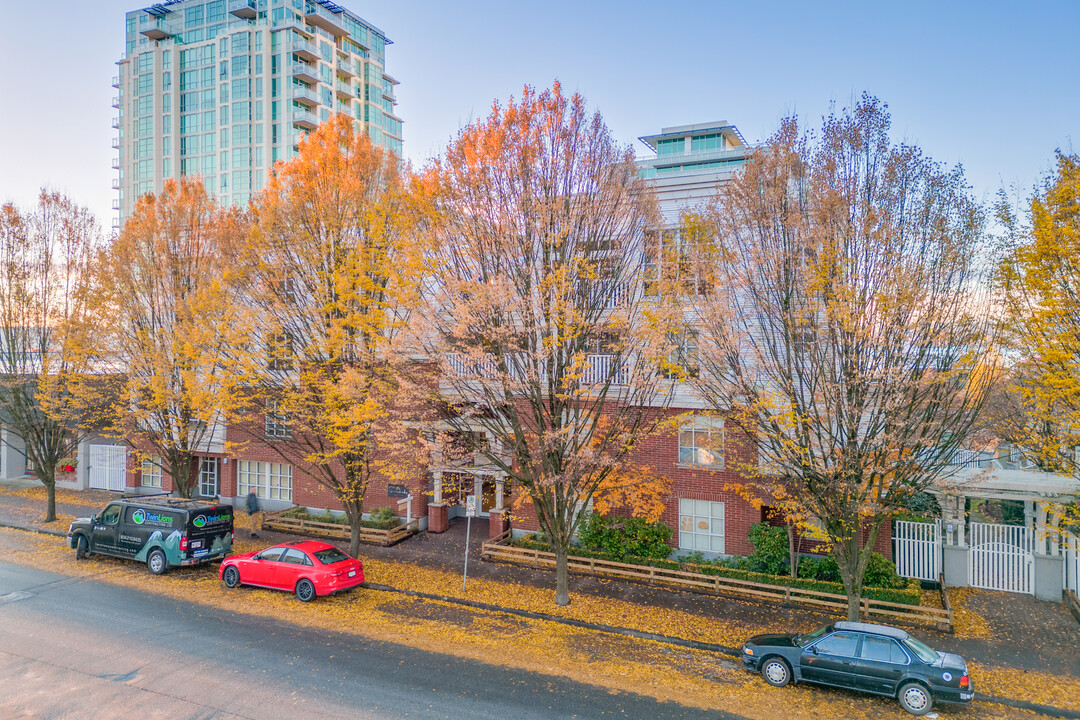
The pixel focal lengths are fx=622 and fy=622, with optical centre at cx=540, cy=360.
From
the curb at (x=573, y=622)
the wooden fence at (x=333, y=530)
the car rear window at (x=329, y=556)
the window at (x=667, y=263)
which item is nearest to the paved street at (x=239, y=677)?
the car rear window at (x=329, y=556)

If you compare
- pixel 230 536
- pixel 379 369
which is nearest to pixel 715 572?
pixel 379 369

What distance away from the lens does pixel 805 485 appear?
14.1 metres

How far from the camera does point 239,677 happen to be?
39.8 feet

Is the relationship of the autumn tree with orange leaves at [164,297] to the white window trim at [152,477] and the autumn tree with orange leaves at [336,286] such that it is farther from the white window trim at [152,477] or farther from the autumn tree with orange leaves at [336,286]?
the white window trim at [152,477]

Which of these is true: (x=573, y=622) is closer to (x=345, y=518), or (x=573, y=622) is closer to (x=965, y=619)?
(x=965, y=619)

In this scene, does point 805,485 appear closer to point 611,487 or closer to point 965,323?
point 965,323

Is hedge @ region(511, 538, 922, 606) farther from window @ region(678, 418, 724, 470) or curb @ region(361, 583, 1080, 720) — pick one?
curb @ region(361, 583, 1080, 720)

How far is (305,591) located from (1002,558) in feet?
64.9

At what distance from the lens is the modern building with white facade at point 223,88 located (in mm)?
72562

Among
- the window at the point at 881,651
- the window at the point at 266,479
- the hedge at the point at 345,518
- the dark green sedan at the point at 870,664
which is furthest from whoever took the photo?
the window at the point at 266,479

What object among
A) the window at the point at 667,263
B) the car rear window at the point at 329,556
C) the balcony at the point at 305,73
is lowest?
the car rear window at the point at 329,556

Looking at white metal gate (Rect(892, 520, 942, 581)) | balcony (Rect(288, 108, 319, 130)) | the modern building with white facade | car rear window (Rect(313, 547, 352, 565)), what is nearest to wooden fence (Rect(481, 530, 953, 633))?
white metal gate (Rect(892, 520, 942, 581))

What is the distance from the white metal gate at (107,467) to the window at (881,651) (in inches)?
1328

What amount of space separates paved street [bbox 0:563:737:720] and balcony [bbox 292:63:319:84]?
71200 mm
